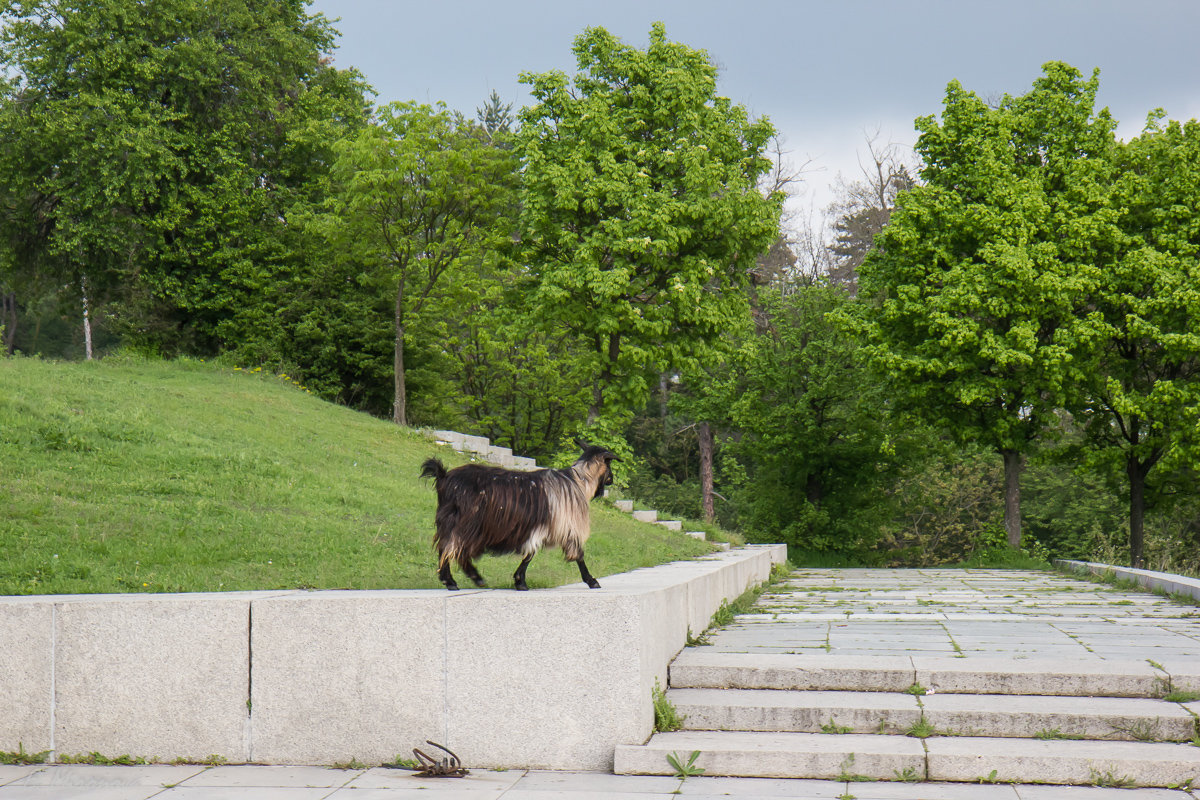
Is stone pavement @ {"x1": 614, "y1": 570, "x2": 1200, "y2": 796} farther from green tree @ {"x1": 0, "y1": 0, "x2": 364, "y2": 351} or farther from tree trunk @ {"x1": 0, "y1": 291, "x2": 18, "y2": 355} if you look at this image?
tree trunk @ {"x1": 0, "y1": 291, "x2": 18, "y2": 355}

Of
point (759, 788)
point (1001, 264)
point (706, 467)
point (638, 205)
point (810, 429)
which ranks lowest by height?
point (759, 788)

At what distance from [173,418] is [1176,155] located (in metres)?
25.1

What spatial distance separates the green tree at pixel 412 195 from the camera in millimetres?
27406

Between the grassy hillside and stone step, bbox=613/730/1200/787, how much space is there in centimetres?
271

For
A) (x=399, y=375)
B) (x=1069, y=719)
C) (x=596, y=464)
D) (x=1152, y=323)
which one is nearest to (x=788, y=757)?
(x=1069, y=719)

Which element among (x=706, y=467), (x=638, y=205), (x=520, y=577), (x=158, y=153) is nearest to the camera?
(x=520, y=577)

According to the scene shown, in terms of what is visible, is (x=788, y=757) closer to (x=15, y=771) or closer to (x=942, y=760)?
(x=942, y=760)

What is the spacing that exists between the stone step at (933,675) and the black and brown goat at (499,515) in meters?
1.39

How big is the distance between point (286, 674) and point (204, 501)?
7.31 metres

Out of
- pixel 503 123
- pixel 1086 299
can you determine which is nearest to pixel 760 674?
pixel 1086 299

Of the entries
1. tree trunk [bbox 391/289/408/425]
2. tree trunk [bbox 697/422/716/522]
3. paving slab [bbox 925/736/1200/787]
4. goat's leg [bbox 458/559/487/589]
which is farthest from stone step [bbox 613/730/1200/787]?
tree trunk [bbox 697/422/716/522]

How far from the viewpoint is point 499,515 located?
7094 mm

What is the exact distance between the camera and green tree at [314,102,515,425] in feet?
89.9

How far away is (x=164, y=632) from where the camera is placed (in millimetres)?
6172
